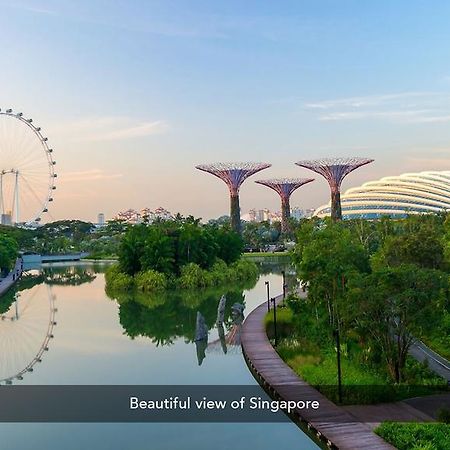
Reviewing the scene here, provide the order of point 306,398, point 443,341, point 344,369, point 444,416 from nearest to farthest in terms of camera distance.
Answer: point 444,416, point 306,398, point 344,369, point 443,341

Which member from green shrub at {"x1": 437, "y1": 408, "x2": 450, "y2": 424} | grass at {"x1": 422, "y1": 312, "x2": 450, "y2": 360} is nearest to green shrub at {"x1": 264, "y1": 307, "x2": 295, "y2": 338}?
grass at {"x1": 422, "y1": 312, "x2": 450, "y2": 360}

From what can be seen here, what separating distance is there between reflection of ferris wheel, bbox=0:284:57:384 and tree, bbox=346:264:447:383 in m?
10.9

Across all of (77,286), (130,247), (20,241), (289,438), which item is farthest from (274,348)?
(20,241)

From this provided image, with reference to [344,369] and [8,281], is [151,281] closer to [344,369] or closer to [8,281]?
[8,281]

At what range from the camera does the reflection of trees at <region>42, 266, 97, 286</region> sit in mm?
48781

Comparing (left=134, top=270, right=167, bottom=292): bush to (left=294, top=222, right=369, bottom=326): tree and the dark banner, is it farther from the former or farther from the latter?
the dark banner

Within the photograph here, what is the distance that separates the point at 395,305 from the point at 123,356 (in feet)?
33.7

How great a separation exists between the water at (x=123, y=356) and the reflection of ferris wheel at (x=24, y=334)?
0.05 meters

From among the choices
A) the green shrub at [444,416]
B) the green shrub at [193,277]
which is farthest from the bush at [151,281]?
the green shrub at [444,416]

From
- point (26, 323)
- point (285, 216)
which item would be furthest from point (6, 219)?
point (26, 323)

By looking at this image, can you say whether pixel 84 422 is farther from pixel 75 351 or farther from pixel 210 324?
pixel 210 324

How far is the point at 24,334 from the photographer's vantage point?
25516mm

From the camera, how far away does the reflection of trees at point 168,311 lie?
25.1m

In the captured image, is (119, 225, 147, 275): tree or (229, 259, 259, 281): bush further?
(229, 259, 259, 281): bush
